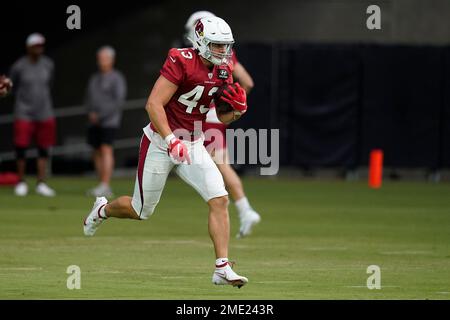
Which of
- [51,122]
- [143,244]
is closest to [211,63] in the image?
[143,244]

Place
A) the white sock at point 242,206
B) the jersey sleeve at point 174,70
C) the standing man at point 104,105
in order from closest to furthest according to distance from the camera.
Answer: the jersey sleeve at point 174,70 < the white sock at point 242,206 < the standing man at point 104,105

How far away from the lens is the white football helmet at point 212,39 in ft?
34.0

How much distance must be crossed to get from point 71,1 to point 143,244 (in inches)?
450

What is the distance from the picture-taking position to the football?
34.7 ft

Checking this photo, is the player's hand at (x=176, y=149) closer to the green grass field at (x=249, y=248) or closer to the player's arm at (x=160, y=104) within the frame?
the player's arm at (x=160, y=104)

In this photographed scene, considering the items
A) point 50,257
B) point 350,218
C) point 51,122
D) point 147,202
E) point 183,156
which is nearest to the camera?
point 183,156

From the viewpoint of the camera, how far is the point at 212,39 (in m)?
10.4

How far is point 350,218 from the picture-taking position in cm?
1669

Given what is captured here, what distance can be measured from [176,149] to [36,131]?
1003 cm

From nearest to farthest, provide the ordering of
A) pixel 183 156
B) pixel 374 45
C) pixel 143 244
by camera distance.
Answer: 1. pixel 183 156
2. pixel 143 244
3. pixel 374 45

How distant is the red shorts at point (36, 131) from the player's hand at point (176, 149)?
9638 mm

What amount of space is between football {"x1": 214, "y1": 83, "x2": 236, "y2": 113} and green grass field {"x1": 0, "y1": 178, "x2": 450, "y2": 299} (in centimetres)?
147

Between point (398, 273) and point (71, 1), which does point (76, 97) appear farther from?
point (398, 273)

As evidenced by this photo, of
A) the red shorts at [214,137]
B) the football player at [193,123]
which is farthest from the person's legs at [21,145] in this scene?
the football player at [193,123]
